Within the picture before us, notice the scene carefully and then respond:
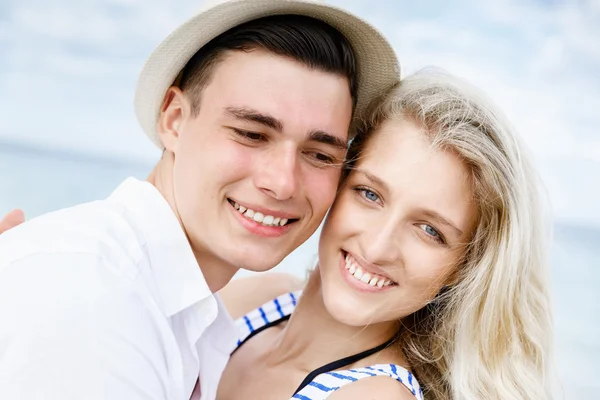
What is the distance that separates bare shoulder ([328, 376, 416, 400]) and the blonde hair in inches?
10.4

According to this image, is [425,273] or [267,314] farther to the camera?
[267,314]

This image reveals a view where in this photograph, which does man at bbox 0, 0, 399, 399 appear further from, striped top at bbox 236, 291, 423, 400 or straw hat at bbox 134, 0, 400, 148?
striped top at bbox 236, 291, 423, 400

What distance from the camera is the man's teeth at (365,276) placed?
218 cm

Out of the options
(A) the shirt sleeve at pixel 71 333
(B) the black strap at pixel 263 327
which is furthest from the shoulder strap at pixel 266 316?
(A) the shirt sleeve at pixel 71 333

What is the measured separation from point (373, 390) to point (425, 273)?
40 cm

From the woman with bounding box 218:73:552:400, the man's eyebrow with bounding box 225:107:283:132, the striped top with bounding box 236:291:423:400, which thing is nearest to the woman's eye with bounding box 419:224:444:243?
the woman with bounding box 218:73:552:400

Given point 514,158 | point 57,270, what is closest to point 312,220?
point 514,158

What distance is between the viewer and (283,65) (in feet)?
6.56

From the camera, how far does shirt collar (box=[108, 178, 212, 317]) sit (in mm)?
1882

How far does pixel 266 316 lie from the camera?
272cm

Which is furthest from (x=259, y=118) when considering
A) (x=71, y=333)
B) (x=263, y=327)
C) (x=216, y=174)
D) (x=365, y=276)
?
(x=263, y=327)

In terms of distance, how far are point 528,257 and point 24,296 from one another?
1.55 meters

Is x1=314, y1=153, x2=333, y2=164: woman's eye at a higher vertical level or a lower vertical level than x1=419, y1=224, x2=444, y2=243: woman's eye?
higher

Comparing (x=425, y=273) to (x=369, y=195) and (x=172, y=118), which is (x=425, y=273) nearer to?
(x=369, y=195)
